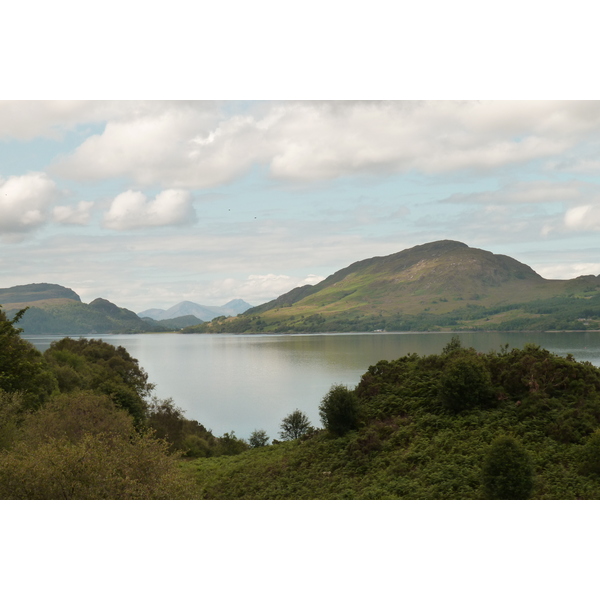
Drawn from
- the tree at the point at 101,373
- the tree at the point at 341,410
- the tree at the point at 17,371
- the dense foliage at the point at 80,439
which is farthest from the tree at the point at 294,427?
the tree at the point at 341,410

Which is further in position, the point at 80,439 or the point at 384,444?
the point at 384,444

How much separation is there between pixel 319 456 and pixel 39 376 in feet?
64.2

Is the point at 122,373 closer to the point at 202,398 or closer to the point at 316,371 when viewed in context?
the point at 202,398

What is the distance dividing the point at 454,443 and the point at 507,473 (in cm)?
504

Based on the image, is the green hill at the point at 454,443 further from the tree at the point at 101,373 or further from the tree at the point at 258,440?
the tree at the point at 258,440

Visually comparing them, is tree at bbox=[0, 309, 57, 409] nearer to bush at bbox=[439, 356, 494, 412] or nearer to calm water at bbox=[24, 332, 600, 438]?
bush at bbox=[439, 356, 494, 412]

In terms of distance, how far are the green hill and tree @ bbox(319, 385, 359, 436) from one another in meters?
0.26

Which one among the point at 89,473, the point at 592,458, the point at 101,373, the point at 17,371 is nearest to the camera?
the point at 89,473

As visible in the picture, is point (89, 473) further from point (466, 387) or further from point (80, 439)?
point (466, 387)

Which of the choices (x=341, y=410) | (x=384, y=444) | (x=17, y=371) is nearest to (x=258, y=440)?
(x=17, y=371)

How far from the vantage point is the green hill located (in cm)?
1722

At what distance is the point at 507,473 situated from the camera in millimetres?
15562

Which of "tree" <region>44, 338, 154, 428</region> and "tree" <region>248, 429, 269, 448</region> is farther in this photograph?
"tree" <region>248, 429, 269, 448</region>

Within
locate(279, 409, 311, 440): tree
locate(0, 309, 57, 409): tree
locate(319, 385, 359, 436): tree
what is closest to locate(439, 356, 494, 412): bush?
locate(319, 385, 359, 436): tree
